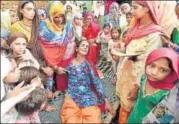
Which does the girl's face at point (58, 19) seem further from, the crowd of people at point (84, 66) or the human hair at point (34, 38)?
the human hair at point (34, 38)

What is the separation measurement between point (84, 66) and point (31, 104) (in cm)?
80

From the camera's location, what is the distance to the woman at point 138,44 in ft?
8.78

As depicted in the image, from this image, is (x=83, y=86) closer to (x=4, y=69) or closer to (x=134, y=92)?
(x=134, y=92)

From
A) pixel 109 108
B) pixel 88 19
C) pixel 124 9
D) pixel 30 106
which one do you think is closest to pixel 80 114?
pixel 109 108

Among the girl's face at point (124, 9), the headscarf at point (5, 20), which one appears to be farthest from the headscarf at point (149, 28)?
the girl's face at point (124, 9)

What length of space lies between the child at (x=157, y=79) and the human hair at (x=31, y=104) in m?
0.62

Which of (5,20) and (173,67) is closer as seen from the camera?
(173,67)

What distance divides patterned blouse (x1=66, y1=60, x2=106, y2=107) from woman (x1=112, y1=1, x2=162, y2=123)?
0.62ft

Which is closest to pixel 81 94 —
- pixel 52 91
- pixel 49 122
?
pixel 49 122

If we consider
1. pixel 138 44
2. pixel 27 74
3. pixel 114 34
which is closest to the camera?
pixel 27 74

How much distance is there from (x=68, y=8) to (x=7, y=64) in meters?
2.22

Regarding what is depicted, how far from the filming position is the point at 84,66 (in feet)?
9.59

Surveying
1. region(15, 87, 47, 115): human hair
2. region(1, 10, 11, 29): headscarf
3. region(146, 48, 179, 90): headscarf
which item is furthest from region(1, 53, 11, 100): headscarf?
region(1, 10, 11, 29): headscarf

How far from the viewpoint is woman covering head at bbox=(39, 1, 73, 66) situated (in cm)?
360
